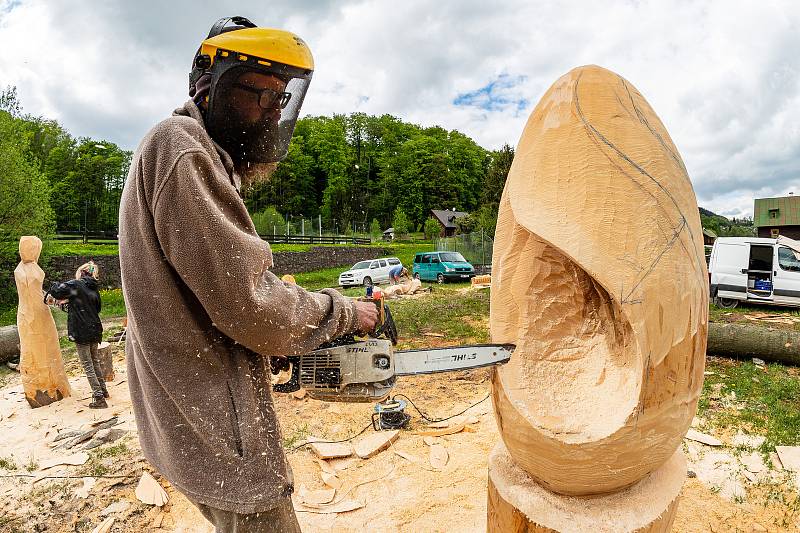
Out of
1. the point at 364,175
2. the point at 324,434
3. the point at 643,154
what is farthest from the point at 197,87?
the point at 364,175

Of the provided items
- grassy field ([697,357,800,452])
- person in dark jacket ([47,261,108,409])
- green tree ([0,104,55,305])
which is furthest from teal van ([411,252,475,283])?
person in dark jacket ([47,261,108,409])

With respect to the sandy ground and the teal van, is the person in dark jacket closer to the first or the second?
the sandy ground

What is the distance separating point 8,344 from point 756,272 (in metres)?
Result: 12.9

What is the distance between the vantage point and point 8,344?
6.34 metres

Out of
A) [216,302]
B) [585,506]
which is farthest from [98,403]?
[585,506]

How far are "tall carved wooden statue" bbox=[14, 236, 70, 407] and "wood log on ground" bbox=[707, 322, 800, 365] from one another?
290 inches

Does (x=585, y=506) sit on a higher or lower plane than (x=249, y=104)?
lower

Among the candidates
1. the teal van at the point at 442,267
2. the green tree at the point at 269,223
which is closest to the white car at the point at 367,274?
the teal van at the point at 442,267

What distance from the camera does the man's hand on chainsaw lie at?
129cm

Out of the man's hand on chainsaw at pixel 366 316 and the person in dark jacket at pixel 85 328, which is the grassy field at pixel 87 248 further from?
the man's hand on chainsaw at pixel 366 316

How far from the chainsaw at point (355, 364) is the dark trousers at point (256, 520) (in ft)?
1.13

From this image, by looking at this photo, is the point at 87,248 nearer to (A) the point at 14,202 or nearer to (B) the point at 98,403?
(A) the point at 14,202

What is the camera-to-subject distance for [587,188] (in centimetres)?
131

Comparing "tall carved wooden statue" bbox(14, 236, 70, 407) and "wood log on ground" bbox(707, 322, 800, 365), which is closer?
"tall carved wooden statue" bbox(14, 236, 70, 407)
